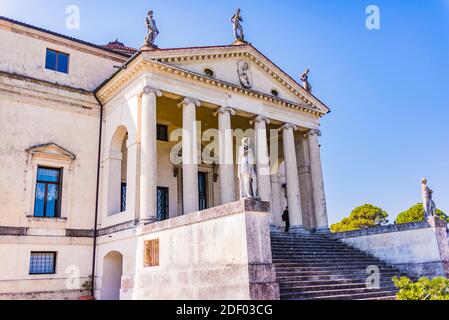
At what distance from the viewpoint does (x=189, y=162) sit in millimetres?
18578

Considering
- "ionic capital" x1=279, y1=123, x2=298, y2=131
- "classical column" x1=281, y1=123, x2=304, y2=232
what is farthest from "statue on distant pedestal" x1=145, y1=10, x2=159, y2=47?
"classical column" x1=281, y1=123, x2=304, y2=232

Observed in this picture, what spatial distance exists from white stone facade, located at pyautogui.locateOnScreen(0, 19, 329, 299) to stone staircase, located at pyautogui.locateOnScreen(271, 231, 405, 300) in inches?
125

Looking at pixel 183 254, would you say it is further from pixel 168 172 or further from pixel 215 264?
pixel 168 172

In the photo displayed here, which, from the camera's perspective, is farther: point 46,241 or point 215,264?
point 46,241

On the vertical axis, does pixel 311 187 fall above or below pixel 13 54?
below

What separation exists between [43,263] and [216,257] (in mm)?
9998

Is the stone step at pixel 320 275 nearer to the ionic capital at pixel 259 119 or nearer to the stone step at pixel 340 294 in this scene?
the stone step at pixel 340 294

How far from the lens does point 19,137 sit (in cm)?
1867

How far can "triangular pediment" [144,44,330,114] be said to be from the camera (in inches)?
772

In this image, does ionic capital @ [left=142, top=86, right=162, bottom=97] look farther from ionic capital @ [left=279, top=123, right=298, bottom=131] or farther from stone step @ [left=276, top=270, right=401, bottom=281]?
stone step @ [left=276, top=270, right=401, bottom=281]

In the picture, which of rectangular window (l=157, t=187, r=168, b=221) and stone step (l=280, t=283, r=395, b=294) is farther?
rectangular window (l=157, t=187, r=168, b=221)

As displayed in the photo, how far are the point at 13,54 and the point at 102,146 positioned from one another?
608cm

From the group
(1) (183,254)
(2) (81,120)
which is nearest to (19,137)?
(2) (81,120)

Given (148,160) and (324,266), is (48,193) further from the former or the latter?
(324,266)
